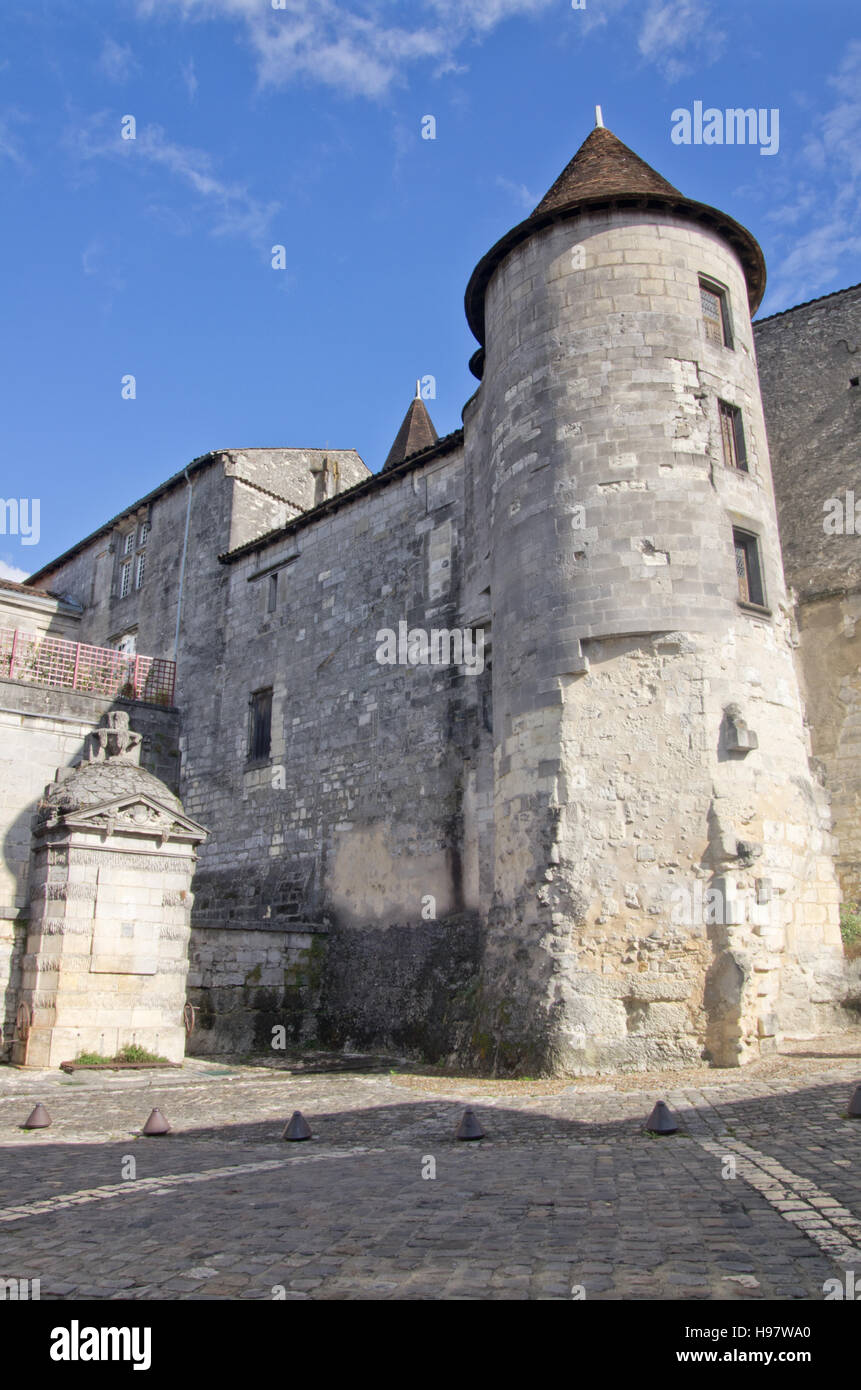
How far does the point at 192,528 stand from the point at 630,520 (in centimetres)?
1378

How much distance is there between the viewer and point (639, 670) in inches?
402

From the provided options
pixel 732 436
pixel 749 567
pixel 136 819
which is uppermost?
pixel 732 436

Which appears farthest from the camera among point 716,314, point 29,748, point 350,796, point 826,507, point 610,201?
point 29,748

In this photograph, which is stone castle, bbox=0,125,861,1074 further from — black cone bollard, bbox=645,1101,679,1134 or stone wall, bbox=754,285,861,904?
black cone bollard, bbox=645,1101,679,1134

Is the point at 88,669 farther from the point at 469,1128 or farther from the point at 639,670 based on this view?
the point at 469,1128

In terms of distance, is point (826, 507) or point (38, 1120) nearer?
point (38, 1120)

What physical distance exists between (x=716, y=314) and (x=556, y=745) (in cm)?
591

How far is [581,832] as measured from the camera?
9.99 metres

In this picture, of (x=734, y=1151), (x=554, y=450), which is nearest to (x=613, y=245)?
(x=554, y=450)

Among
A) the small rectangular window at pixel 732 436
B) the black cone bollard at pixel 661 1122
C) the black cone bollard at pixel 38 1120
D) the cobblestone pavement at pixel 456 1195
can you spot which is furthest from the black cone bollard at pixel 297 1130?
the small rectangular window at pixel 732 436

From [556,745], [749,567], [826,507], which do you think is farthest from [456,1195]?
[826,507]

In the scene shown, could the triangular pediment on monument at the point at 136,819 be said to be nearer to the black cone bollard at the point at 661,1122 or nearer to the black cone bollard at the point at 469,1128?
the black cone bollard at the point at 469,1128

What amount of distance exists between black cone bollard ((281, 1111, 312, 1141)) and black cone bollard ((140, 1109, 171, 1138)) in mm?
968

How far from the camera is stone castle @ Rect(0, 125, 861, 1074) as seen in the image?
9.76 m
